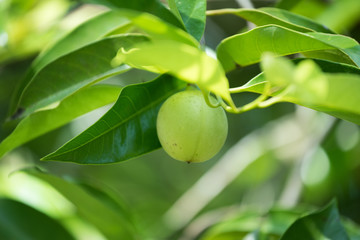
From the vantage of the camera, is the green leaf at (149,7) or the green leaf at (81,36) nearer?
the green leaf at (149,7)

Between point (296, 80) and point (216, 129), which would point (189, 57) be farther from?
point (216, 129)

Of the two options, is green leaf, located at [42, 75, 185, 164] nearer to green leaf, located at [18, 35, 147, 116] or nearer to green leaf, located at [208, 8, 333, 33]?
green leaf, located at [18, 35, 147, 116]

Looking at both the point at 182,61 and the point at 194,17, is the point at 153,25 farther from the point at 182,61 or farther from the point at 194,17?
the point at 194,17

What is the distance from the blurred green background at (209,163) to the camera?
1.25 metres

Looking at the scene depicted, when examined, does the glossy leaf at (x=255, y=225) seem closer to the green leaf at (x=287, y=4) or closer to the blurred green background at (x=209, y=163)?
the blurred green background at (x=209, y=163)

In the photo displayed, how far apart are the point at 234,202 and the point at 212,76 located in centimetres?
173

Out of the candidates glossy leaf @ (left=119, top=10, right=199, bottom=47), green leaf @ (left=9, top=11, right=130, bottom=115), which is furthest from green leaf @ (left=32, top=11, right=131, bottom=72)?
glossy leaf @ (left=119, top=10, right=199, bottom=47)

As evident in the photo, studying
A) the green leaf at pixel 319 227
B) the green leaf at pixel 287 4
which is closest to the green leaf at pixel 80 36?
the green leaf at pixel 287 4

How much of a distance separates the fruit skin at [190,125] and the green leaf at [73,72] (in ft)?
0.36

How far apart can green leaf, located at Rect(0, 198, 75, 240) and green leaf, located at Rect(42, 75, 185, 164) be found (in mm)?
392

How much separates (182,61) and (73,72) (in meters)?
0.36

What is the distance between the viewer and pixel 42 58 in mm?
874

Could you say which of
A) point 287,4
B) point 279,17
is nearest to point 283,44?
point 279,17

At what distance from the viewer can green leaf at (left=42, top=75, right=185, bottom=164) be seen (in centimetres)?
65
